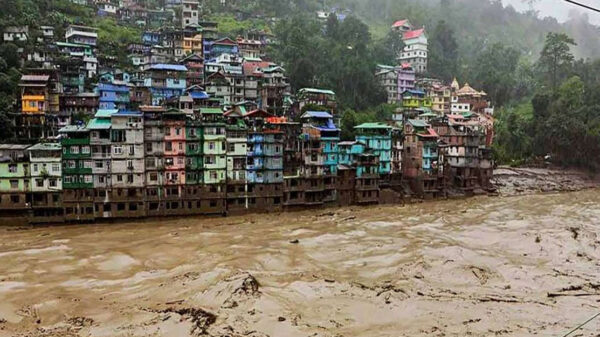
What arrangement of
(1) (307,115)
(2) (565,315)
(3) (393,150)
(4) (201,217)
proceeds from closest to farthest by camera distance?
(2) (565,315), (4) (201,217), (1) (307,115), (3) (393,150)

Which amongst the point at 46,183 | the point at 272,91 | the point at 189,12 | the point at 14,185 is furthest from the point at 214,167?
the point at 189,12

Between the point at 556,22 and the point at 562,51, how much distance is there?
227 ft

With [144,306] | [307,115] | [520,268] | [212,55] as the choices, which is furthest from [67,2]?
[520,268]

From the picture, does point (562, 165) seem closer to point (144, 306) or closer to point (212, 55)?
point (212, 55)

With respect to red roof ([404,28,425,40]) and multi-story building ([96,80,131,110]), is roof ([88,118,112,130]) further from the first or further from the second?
red roof ([404,28,425,40])

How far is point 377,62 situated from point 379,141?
32.0 meters

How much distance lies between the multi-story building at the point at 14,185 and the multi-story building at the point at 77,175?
215 cm

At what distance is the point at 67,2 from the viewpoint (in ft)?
209

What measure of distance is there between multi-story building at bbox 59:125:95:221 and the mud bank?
33439mm

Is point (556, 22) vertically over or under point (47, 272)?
over

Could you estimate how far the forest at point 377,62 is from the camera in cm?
5203

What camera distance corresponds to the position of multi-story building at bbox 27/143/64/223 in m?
30.9

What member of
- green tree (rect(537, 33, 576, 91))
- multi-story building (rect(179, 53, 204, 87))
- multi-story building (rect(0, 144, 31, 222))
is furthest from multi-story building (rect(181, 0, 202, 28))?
green tree (rect(537, 33, 576, 91))

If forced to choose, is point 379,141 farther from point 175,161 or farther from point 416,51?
point 416,51
